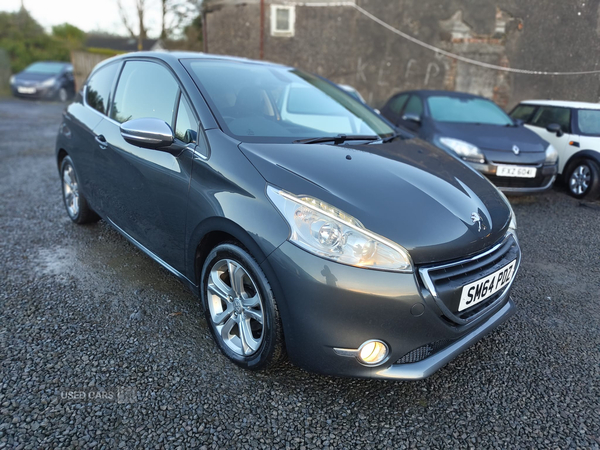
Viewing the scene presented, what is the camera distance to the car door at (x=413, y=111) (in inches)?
255

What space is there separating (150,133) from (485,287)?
6.19ft

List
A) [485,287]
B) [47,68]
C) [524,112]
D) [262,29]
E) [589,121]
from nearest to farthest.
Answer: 1. [485,287]
2. [589,121]
3. [524,112]
4. [262,29]
5. [47,68]

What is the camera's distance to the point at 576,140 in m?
6.18

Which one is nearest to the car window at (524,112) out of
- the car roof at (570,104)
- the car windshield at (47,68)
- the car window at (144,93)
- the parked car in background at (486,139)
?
the car roof at (570,104)

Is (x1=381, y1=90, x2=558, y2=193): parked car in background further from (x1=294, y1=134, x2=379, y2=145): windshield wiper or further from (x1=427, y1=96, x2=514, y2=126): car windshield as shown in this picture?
Answer: (x1=294, y1=134, x2=379, y2=145): windshield wiper

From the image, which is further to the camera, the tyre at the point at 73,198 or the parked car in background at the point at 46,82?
the parked car in background at the point at 46,82

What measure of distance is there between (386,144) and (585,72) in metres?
5.89

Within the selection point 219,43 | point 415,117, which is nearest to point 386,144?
point 415,117

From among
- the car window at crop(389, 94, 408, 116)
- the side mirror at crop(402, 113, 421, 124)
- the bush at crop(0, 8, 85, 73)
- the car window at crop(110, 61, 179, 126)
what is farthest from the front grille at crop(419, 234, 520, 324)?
the bush at crop(0, 8, 85, 73)

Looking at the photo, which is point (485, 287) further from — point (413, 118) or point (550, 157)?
point (413, 118)

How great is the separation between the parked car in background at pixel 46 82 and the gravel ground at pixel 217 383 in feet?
55.1

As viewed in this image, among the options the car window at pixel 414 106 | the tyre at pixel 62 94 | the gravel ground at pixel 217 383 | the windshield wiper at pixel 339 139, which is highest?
the windshield wiper at pixel 339 139

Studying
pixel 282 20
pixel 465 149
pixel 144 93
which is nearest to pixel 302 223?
pixel 144 93

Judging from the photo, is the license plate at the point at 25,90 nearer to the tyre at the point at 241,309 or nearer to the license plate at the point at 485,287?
the tyre at the point at 241,309
